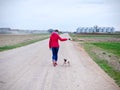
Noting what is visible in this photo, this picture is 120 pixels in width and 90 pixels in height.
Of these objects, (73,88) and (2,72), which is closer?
(73,88)

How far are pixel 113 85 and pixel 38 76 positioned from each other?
3.00 metres

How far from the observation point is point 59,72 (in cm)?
1185

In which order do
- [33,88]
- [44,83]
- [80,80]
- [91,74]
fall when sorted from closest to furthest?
[33,88], [44,83], [80,80], [91,74]

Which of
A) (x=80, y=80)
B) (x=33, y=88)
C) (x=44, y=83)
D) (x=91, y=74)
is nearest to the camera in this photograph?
(x=33, y=88)

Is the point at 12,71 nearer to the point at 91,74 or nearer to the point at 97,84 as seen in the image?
the point at 91,74

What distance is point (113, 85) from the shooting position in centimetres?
936

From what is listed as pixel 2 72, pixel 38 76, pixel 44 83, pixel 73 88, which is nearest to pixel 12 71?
pixel 2 72

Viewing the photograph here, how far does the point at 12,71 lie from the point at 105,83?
4299mm

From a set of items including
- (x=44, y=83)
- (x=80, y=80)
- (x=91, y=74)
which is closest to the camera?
(x=44, y=83)

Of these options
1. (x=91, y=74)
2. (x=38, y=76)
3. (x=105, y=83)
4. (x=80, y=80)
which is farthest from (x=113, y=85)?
(x=38, y=76)

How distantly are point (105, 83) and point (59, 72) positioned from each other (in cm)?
278

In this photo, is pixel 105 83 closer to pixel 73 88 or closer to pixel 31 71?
pixel 73 88

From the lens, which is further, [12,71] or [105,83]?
[12,71]

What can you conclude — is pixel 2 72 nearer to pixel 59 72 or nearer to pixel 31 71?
pixel 31 71
